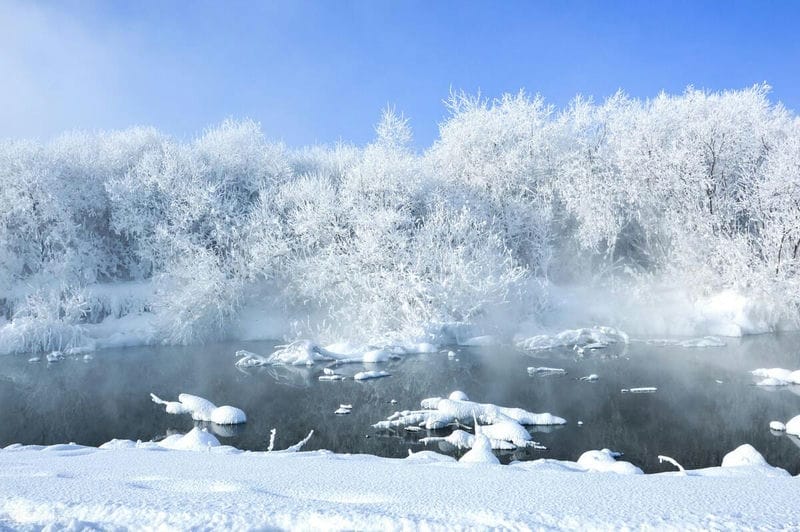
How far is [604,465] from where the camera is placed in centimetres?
896

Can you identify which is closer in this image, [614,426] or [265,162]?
[614,426]

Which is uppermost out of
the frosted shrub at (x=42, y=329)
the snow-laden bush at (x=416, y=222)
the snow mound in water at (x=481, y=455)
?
the snow-laden bush at (x=416, y=222)

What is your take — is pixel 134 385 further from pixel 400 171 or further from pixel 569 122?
pixel 569 122

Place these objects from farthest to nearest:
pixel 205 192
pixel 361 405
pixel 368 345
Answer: pixel 205 192, pixel 368 345, pixel 361 405

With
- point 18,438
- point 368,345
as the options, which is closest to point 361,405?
point 18,438

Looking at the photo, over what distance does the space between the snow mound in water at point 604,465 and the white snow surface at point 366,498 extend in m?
1.72

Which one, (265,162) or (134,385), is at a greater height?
(265,162)

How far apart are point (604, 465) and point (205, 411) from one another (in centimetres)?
997

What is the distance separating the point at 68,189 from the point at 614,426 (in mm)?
34273

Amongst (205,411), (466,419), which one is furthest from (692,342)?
(205,411)

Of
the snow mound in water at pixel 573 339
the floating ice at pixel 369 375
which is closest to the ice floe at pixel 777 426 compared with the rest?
the floating ice at pixel 369 375

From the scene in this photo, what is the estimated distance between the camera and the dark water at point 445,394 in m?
12.1

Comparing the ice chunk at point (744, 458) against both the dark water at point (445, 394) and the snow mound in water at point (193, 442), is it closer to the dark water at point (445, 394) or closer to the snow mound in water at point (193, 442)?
the dark water at point (445, 394)

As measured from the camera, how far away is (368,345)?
85.6 feet
